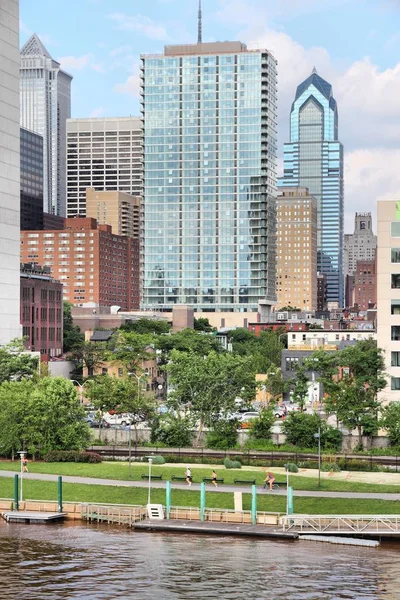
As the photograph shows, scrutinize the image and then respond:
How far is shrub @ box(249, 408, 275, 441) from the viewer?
104812 mm

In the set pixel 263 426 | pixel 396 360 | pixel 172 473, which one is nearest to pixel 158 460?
pixel 172 473

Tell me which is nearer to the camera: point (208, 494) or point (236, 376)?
point (208, 494)

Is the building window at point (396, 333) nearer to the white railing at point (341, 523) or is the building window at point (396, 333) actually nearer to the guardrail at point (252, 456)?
the guardrail at point (252, 456)

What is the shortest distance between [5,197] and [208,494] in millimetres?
82762

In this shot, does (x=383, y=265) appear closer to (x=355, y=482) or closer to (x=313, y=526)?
(x=355, y=482)

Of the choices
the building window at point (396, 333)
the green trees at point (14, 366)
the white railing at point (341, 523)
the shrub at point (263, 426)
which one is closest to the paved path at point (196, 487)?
the white railing at point (341, 523)

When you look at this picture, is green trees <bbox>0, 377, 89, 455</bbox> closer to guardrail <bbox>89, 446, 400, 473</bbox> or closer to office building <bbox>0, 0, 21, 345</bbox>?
guardrail <bbox>89, 446, 400, 473</bbox>

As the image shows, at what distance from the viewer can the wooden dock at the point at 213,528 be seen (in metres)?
66.1

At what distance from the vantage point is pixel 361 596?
5250cm

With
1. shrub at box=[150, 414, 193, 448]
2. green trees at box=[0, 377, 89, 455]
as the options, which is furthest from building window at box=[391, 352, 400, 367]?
green trees at box=[0, 377, 89, 455]

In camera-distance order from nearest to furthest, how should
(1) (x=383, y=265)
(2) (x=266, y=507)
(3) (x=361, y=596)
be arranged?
(3) (x=361, y=596) < (2) (x=266, y=507) < (1) (x=383, y=265)

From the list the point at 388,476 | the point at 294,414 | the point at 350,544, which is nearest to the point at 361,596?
the point at 350,544

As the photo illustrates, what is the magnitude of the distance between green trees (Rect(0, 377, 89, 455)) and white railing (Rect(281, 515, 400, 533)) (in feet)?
103

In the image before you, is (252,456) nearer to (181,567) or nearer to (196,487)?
(196,487)
